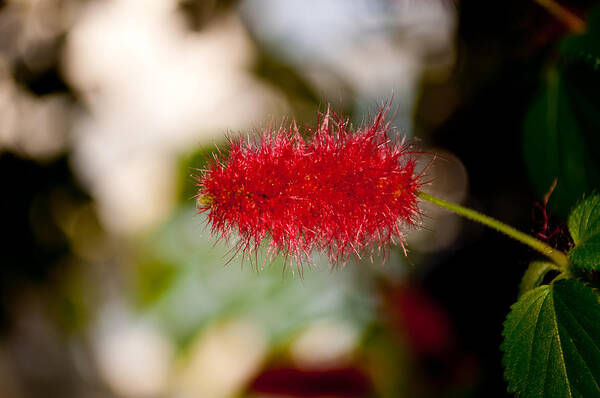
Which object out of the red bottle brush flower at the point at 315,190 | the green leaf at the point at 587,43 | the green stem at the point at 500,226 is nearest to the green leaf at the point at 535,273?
the green stem at the point at 500,226

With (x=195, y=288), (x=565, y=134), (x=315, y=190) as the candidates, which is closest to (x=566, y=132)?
(x=565, y=134)

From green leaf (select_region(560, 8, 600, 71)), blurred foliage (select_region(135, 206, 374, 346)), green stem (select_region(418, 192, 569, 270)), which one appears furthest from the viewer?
blurred foliage (select_region(135, 206, 374, 346))

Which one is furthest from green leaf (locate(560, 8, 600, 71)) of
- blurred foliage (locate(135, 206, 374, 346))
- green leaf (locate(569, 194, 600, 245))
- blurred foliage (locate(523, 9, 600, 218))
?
blurred foliage (locate(135, 206, 374, 346))

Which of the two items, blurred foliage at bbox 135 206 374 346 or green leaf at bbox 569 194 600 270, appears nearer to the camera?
green leaf at bbox 569 194 600 270

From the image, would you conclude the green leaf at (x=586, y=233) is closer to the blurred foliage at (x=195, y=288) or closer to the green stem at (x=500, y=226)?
the green stem at (x=500, y=226)

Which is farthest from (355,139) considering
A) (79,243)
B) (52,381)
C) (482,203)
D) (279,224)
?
(52,381)

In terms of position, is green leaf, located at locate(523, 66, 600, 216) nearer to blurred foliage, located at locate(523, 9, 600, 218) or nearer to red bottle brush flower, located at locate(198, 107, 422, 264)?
blurred foliage, located at locate(523, 9, 600, 218)

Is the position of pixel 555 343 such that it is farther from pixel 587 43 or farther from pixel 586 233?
pixel 587 43
